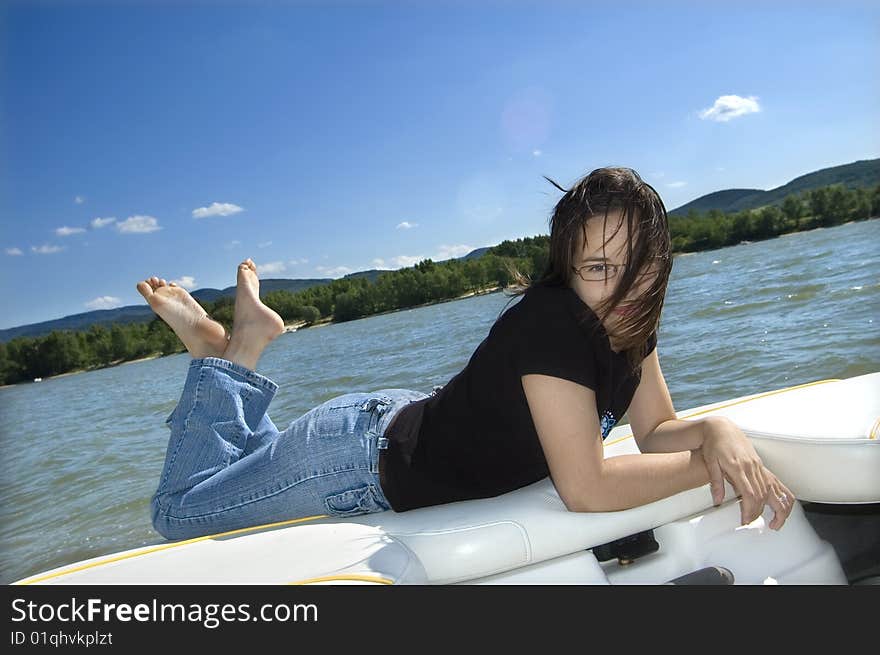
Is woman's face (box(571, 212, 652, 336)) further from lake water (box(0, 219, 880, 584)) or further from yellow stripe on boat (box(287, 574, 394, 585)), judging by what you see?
lake water (box(0, 219, 880, 584))

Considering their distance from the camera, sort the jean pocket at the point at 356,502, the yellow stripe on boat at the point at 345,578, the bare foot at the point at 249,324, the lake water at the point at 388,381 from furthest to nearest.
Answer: the lake water at the point at 388,381, the bare foot at the point at 249,324, the jean pocket at the point at 356,502, the yellow stripe on boat at the point at 345,578

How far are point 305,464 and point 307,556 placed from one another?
0.32m

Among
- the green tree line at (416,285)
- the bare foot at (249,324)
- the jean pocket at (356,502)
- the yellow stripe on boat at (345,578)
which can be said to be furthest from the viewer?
the green tree line at (416,285)

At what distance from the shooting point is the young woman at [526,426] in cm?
133

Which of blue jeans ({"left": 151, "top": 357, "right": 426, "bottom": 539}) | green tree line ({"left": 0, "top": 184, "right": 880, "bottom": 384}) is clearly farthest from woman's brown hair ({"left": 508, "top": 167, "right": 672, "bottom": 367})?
green tree line ({"left": 0, "top": 184, "right": 880, "bottom": 384})

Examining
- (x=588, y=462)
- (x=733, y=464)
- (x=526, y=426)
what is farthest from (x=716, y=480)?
(x=526, y=426)

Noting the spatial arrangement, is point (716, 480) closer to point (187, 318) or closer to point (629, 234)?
point (629, 234)

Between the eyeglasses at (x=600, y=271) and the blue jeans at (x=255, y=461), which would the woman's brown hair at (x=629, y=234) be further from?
the blue jeans at (x=255, y=461)

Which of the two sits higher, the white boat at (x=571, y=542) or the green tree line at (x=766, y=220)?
the green tree line at (x=766, y=220)

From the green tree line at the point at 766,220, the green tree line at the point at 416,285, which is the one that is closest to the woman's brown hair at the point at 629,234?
the green tree line at the point at 416,285

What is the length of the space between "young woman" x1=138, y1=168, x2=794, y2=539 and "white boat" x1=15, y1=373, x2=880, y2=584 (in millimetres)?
67

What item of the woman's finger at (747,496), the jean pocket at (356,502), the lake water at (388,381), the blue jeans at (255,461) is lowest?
the lake water at (388,381)
